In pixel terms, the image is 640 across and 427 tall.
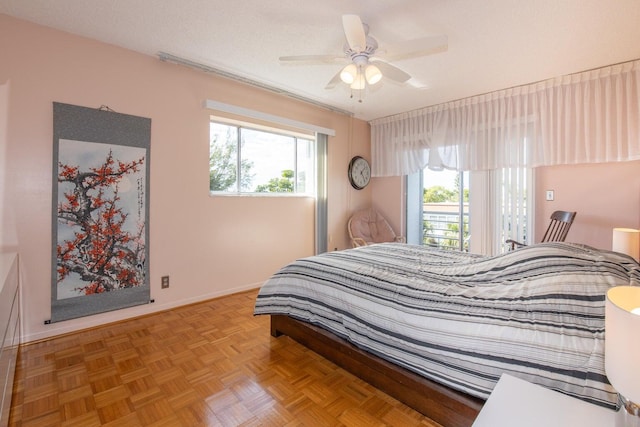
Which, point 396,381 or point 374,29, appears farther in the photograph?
point 374,29

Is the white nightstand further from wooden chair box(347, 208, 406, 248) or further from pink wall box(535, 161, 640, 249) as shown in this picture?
wooden chair box(347, 208, 406, 248)

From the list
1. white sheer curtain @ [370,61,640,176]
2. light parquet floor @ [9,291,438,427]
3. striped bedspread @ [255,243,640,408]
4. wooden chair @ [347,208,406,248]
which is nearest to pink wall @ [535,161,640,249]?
white sheer curtain @ [370,61,640,176]

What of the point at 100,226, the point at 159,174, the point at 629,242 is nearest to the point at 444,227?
the point at 629,242

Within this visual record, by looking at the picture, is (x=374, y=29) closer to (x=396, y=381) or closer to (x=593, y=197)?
(x=396, y=381)

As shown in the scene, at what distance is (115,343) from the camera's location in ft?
7.48

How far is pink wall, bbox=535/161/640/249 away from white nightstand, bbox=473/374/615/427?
10.2 feet

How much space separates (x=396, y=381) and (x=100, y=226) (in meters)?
2.65

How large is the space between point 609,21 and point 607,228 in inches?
78.1

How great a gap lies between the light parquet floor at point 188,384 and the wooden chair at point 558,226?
8.26ft

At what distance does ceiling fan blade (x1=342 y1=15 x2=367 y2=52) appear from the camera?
1824 mm

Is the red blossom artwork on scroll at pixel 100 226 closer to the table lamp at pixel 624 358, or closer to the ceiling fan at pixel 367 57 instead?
the ceiling fan at pixel 367 57

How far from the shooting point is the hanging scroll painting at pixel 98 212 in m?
2.40

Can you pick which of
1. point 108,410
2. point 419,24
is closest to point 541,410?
point 108,410

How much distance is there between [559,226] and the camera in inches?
124
